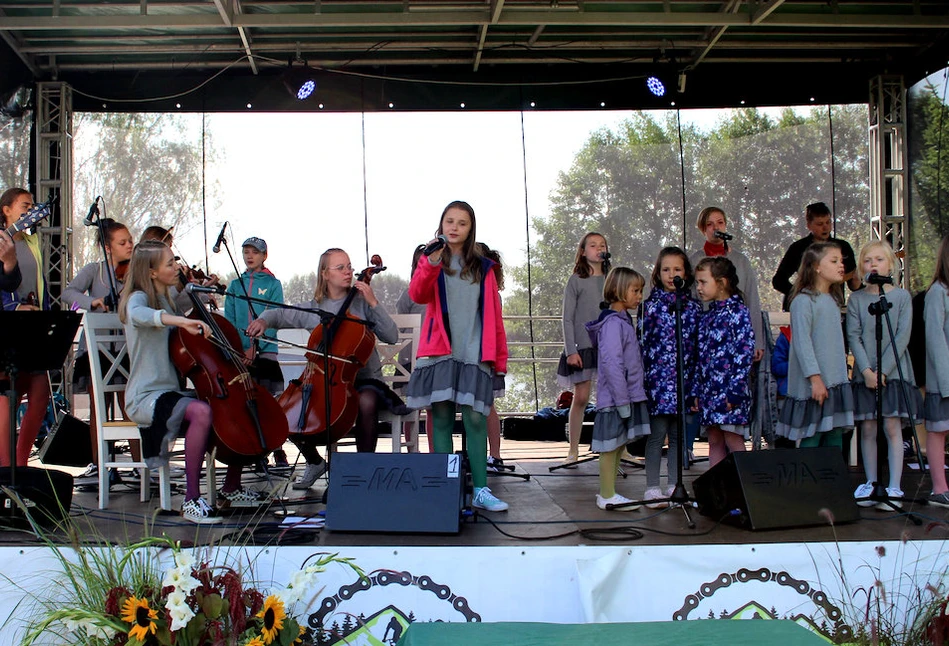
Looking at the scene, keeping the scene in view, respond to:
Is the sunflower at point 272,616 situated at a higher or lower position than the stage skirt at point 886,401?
lower

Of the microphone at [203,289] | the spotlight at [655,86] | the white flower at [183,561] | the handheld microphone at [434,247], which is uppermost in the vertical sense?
the spotlight at [655,86]

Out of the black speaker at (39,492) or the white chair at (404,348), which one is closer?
the black speaker at (39,492)

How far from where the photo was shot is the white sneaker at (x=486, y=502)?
4.01 m

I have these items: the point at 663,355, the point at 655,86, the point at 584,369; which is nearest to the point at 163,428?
the point at 663,355

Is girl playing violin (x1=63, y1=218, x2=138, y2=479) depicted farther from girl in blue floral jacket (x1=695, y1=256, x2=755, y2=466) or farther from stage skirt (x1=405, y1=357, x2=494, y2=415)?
girl in blue floral jacket (x1=695, y1=256, x2=755, y2=466)

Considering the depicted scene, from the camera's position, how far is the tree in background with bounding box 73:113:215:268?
8.49 meters

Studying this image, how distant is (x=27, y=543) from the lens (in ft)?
10.5

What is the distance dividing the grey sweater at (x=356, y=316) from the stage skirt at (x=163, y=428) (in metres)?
0.97

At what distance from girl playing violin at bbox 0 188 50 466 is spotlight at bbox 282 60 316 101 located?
331 centimetres

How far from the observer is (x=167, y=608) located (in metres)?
2.51

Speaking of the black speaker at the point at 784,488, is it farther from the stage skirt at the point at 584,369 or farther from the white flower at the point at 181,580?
the white flower at the point at 181,580

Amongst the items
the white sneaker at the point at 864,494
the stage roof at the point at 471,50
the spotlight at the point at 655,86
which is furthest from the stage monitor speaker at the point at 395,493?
the spotlight at the point at 655,86

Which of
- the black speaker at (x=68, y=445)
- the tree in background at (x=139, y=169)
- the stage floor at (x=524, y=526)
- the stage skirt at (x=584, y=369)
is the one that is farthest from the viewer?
the tree in background at (x=139, y=169)

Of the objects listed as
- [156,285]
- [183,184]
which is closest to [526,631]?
[156,285]
